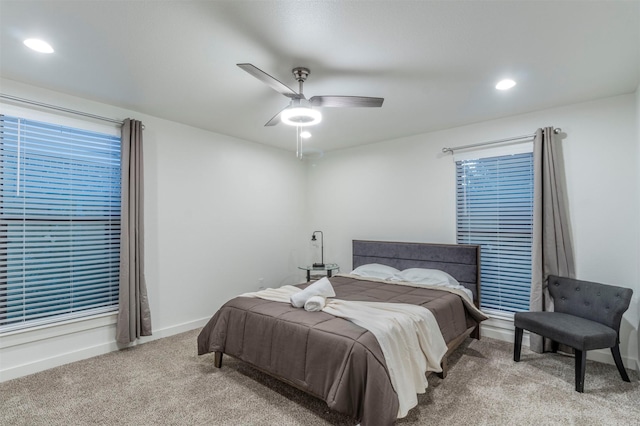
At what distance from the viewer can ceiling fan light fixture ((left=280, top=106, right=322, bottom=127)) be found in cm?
250

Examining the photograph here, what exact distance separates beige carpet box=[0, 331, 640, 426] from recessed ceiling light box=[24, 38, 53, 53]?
270 cm

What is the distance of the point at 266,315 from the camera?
8.64 ft

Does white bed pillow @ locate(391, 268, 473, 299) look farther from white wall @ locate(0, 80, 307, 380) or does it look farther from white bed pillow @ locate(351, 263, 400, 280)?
white wall @ locate(0, 80, 307, 380)

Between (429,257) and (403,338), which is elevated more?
(429,257)

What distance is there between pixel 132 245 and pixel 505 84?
13.6ft

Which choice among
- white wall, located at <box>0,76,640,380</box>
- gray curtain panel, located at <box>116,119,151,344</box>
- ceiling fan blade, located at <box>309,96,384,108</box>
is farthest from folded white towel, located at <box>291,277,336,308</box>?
white wall, located at <box>0,76,640,380</box>

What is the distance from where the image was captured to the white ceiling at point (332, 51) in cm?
188

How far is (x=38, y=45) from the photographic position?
2.25 metres

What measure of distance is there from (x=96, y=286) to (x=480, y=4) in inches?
166

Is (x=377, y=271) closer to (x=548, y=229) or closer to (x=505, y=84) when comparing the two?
(x=548, y=229)

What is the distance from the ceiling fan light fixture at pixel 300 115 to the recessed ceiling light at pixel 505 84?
174cm

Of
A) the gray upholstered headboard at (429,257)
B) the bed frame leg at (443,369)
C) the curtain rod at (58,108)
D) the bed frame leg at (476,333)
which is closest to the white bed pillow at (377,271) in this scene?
the gray upholstered headboard at (429,257)

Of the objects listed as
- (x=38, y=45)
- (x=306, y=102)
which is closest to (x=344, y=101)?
(x=306, y=102)

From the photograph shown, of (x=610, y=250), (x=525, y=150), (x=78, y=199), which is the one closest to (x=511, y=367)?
(x=610, y=250)
